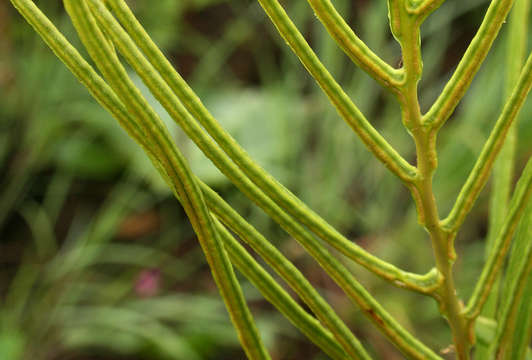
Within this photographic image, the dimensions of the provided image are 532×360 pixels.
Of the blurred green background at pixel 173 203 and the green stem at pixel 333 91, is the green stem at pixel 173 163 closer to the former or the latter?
the green stem at pixel 333 91

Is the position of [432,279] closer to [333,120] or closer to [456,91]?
[456,91]

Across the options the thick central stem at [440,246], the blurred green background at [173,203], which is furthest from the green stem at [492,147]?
the blurred green background at [173,203]

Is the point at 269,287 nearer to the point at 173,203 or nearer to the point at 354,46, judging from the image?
the point at 354,46

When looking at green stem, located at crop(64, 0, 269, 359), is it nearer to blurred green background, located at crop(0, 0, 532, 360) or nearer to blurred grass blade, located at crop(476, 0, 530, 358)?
blurred grass blade, located at crop(476, 0, 530, 358)

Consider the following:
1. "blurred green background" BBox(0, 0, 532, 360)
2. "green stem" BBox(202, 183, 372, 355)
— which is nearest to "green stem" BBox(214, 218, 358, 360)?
"green stem" BBox(202, 183, 372, 355)

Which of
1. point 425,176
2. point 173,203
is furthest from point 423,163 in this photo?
point 173,203
